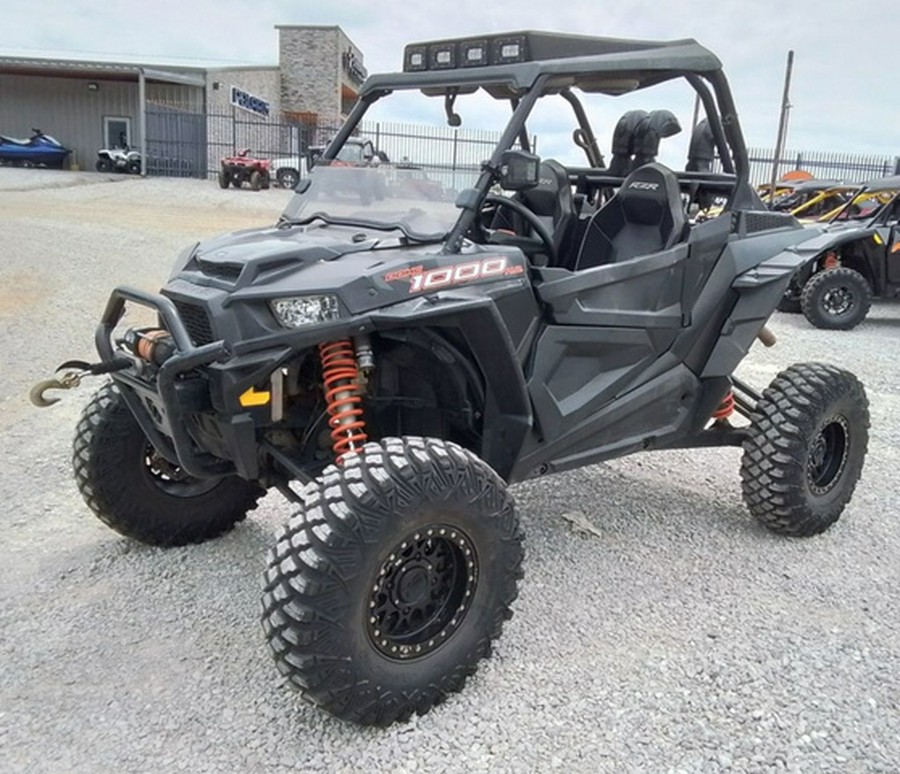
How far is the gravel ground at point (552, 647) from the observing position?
2709 millimetres

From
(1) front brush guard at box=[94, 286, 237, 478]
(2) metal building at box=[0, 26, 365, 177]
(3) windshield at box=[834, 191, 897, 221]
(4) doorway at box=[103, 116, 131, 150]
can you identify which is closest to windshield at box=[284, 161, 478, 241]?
(1) front brush guard at box=[94, 286, 237, 478]

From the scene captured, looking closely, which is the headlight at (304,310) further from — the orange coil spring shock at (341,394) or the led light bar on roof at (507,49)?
the led light bar on roof at (507,49)

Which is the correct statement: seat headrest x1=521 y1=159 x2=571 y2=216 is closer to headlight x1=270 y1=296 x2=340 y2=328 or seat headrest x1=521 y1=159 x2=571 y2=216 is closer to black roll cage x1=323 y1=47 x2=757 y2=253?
black roll cage x1=323 y1=47 x2=757 y2=253

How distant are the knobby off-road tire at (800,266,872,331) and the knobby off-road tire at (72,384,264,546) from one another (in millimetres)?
8424

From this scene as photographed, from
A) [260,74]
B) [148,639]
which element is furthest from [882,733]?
[260,74]

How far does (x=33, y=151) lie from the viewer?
93.6ft

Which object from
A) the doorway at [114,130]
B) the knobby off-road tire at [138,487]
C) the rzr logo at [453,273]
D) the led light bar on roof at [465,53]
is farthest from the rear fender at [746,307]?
the doorway at [114,130]

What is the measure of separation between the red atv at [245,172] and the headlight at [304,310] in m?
22.6

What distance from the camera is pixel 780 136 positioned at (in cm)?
1570

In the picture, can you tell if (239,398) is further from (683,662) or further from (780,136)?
(780,136)

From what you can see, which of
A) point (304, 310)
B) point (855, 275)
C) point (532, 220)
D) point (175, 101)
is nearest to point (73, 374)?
point (304, 310)

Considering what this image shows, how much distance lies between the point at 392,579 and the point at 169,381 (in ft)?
3.15

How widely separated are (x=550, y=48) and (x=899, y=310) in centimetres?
1094

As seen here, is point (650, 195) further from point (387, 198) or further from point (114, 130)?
point (114, 130)
